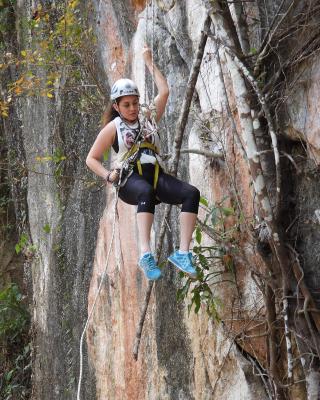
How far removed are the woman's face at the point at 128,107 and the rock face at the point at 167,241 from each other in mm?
675

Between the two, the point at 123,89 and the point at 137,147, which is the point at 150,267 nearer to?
the point at 137,147

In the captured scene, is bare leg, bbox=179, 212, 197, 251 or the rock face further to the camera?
the rock face

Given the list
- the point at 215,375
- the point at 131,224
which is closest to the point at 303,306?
the point at 215,375

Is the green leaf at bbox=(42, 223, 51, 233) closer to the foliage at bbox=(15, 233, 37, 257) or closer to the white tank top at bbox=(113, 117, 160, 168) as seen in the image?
the foliage at bbox=(15, 233, 37, 257)

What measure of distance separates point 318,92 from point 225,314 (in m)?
1.95

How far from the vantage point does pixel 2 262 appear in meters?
13.6

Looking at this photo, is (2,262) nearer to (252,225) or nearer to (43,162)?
(43,162)

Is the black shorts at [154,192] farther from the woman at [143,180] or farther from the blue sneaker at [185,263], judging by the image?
the blue sneaker at [185,263]

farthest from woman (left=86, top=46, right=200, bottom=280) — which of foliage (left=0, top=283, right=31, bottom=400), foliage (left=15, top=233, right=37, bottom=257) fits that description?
foliage (left=0, top=283, right=31, bottom=400)

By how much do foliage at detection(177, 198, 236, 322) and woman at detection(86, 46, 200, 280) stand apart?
425 mm

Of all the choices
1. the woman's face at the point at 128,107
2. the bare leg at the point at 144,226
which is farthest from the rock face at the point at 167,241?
the woman's face at the point at 128,107

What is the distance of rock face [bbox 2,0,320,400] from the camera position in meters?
5.82

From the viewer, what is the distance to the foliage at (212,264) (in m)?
6.10

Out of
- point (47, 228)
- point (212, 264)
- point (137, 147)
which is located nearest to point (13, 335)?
point (47, 228)
